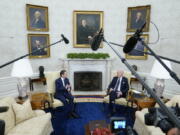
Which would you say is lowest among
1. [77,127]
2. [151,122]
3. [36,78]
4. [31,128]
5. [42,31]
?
[77,127]

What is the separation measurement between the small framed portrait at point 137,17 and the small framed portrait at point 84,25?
1144 millimetres

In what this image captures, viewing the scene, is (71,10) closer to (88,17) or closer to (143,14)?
(88,17)

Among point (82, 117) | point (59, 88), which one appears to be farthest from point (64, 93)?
point (82, 117)

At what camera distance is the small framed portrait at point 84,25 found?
246 inches

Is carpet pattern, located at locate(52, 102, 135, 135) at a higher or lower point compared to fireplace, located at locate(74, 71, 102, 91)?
lower

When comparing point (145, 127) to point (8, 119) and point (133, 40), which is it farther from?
point (133, 40)

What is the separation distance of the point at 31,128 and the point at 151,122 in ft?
8.87

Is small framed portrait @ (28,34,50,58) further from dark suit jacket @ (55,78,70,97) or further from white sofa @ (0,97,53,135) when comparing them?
white sofa @ (0,97,53,135)

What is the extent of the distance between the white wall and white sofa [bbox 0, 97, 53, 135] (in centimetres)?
275

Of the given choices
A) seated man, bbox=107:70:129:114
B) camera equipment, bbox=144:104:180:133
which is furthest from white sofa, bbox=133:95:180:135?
camera equipment, bbox=144:104:180:133

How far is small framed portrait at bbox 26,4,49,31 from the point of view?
224 inches

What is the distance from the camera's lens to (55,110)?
192 inches

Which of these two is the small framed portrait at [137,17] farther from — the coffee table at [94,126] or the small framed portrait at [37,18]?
the coffee table at [94,126]

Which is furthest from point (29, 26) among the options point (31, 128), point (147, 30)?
point (147, 30)
